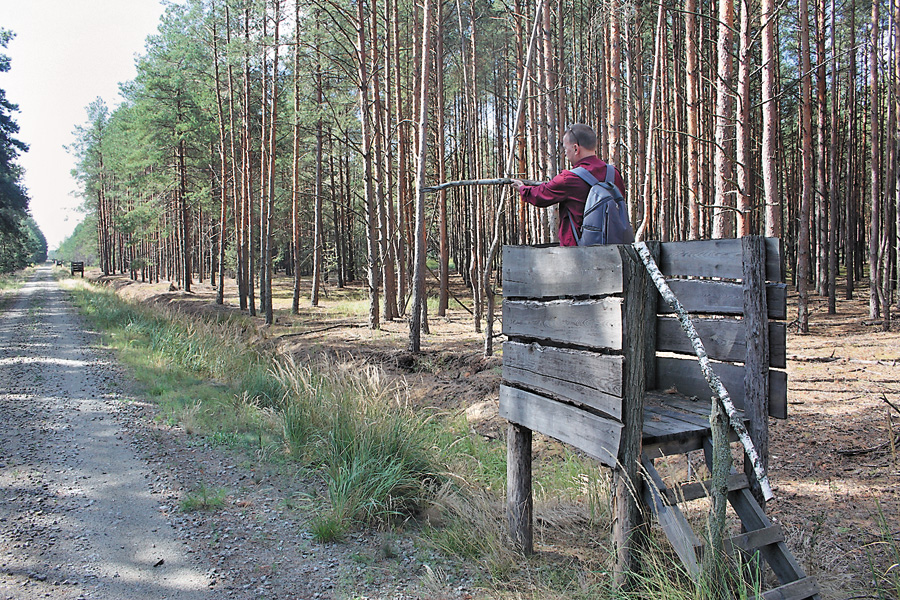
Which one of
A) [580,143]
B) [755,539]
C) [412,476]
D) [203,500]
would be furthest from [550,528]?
[203,500]

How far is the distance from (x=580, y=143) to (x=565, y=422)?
168 cm

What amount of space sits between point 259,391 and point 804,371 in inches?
313

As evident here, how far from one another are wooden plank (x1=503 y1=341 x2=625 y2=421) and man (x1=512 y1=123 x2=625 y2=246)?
75 cm

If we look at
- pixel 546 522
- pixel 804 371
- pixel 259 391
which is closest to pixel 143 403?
pixel 259 391

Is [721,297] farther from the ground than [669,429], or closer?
farther from the ground

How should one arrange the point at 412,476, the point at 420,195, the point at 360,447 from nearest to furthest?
1. the point at 412,476
2. the point at 360,447
3. the point at 420,195

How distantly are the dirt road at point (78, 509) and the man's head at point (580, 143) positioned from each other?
11.8 ft

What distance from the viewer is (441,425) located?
7121 millimetres

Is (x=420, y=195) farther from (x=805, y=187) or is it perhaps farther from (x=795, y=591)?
(x=795, y=591)

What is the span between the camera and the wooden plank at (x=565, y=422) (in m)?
2.89

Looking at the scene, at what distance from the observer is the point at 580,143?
11.6 ft

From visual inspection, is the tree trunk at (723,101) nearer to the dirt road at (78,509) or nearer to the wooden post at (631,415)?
the wooden post at (631,415)

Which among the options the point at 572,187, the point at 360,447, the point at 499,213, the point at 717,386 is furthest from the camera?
the point at 499,213

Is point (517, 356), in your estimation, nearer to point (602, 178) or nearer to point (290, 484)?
point (602, 178)
